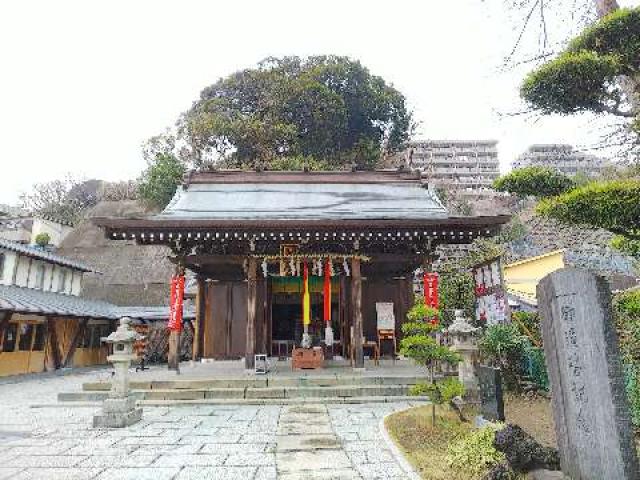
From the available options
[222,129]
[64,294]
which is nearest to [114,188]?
[222,129]

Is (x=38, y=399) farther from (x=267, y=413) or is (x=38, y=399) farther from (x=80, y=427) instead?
(x=267, y=413)

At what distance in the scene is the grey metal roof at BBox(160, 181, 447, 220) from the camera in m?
13.4

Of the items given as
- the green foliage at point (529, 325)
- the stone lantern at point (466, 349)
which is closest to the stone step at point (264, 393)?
the stone lantern at point (466, 349)

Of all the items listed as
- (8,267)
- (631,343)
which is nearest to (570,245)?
(631,343)

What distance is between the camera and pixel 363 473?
16.3 feet

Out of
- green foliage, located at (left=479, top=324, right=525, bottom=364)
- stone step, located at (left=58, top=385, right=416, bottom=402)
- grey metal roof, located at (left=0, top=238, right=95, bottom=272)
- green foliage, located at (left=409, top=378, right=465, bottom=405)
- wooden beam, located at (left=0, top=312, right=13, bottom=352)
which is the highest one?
grey metal roof, located at (left=0, top=238, right=95, bottom=272)

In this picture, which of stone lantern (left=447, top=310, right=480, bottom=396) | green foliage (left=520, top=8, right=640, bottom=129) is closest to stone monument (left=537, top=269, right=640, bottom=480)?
stone lantern (left=447, top=310, right=480, bottom=396)

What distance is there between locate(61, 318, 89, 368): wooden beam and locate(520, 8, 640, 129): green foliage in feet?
66.7

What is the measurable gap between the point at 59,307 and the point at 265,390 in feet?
41.2

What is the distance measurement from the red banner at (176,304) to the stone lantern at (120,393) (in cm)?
348

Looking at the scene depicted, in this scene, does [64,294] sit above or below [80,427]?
above

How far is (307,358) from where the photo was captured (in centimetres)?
1241

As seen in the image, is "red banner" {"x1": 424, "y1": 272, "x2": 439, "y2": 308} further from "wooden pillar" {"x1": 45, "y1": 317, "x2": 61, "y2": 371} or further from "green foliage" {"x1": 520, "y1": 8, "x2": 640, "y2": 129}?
"wooden pillar" {"x1": 45, "y1": 317, "x2": 61, "y2": 371}

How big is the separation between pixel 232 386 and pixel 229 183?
28.1 feet
